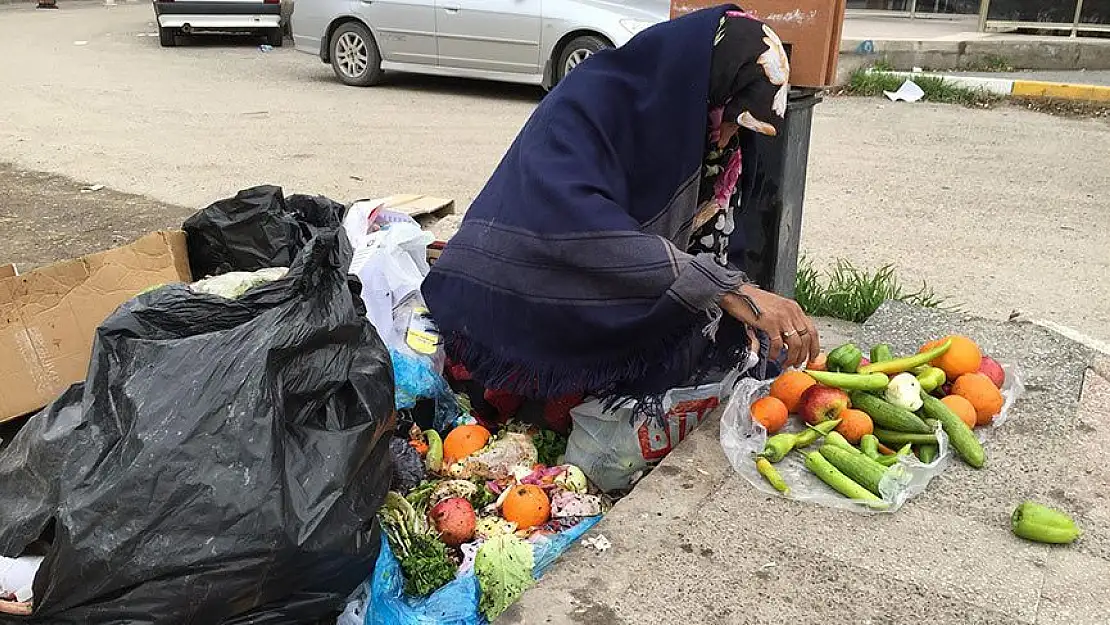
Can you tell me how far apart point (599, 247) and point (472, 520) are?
78 centimetres

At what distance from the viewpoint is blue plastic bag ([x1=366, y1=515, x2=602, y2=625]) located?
2.16 meters

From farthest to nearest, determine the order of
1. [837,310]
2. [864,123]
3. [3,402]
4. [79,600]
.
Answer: [864,123] < [837,310] < [3,402] < [79,600]

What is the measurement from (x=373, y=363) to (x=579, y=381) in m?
0.53

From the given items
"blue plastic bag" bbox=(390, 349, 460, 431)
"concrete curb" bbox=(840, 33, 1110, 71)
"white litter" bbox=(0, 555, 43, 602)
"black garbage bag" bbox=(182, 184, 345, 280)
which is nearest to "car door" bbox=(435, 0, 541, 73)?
"concrete curb" bbox=(840, 33, 1110, 71)

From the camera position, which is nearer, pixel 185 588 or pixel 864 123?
pixel 185 588

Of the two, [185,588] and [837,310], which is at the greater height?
[185,588]

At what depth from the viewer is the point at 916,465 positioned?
7.75 feet

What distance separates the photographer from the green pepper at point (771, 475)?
2.31 metres

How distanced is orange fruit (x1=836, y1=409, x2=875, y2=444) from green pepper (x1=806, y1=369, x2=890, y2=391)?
9 centimetres

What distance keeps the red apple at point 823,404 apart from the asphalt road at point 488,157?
2.00 m

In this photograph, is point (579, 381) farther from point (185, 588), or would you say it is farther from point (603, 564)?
point (185, 588)

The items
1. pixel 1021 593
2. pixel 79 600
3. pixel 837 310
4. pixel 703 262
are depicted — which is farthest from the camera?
pixel 837 310

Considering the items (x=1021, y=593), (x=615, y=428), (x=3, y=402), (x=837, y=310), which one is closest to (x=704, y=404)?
(x=615, y=428)

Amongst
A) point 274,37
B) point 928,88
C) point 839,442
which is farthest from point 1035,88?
point 274,37
